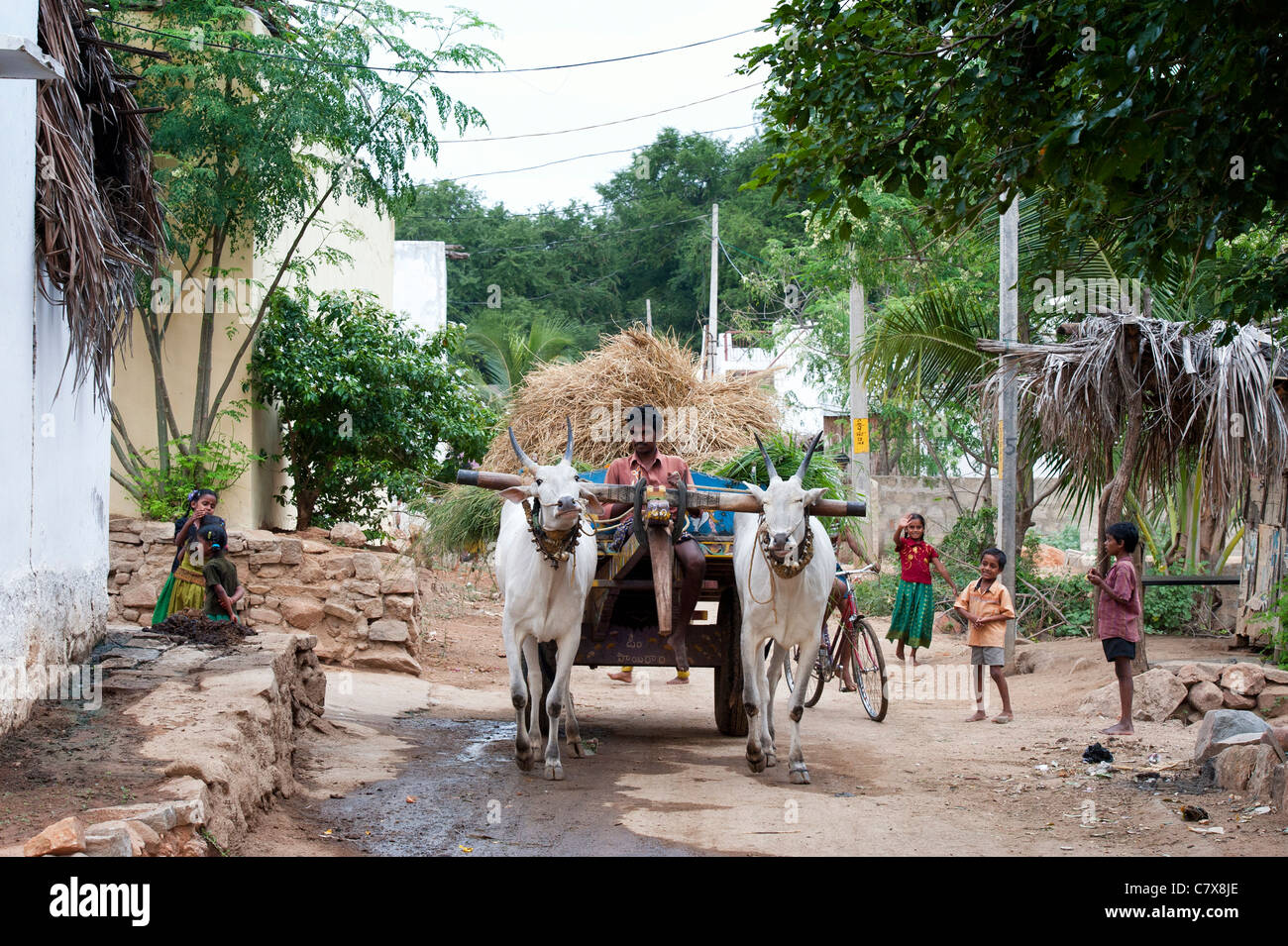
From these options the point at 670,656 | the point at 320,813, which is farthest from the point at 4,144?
the point at 670,656

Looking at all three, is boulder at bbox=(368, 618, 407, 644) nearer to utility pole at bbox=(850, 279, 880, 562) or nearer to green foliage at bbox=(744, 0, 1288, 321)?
green foliage at bbox=(744, 0, 1288, 321)

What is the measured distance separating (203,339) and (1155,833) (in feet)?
33.4

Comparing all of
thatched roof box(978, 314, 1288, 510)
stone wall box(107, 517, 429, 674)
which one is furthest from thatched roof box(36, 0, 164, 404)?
thatched roof box(978, 314, 1288, 510)

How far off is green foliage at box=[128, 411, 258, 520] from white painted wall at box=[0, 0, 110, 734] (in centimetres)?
448

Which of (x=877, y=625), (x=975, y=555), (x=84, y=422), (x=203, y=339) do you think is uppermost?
(x=203, y=339)

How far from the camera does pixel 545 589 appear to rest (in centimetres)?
710

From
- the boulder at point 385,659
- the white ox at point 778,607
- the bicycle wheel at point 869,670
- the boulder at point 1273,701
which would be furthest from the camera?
the boulder at point 385,659

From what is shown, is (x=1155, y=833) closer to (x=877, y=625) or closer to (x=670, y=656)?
(x=670, y=656)

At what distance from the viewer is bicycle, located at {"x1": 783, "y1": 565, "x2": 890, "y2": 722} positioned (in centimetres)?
971

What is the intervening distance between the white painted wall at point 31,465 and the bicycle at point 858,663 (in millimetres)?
5319

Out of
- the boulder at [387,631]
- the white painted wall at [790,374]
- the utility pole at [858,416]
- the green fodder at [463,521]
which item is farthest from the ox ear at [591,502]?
the white painted wall at [790,374]

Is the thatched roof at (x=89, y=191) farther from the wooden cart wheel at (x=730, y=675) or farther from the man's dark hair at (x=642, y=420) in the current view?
the wooden cart wheel at (x=730, y=675)

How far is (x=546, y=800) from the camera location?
21.2 feet

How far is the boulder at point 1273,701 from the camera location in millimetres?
8844
